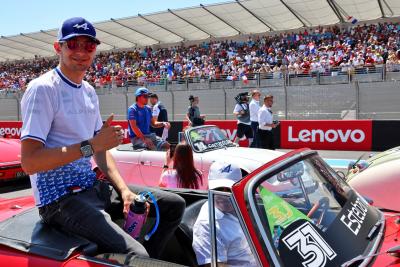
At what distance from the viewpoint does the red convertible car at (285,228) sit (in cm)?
221

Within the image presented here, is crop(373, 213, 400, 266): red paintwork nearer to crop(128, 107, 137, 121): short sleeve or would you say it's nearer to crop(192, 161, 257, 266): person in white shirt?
crop(192, 161, 257, 266): person in white shirt

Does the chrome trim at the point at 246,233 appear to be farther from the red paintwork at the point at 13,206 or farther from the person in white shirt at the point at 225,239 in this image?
the red paintwork at the point at 13,206

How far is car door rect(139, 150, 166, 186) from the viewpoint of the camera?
705cm

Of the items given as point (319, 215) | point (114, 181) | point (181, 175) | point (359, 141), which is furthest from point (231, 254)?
point (359, 141)

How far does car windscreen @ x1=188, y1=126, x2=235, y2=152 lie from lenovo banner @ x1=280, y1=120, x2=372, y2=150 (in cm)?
703

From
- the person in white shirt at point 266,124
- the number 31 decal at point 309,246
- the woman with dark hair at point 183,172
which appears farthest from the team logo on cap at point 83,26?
the person in white shirt at point 266,124

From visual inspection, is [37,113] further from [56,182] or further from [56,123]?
[56,182]

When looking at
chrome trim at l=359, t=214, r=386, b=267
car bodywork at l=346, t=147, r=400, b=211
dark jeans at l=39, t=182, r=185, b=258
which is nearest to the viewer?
chrome trim at l=359, t=214, r=386, b=267

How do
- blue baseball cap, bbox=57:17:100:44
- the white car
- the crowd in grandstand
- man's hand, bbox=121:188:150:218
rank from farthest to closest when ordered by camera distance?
the crowd in grandstand < the white car < man's hand, bbox=121:188:150:218 < blue baseball cap, bbox=57:17:100:44

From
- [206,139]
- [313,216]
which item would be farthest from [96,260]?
[206,139]

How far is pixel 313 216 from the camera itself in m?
2.51

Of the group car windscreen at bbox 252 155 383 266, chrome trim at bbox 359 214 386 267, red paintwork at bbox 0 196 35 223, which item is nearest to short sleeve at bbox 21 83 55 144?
red paintwork at bbox 0 196 35 223

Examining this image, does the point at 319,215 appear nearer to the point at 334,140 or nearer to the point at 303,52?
the point at 334,140

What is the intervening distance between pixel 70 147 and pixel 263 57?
2459 centimetres
